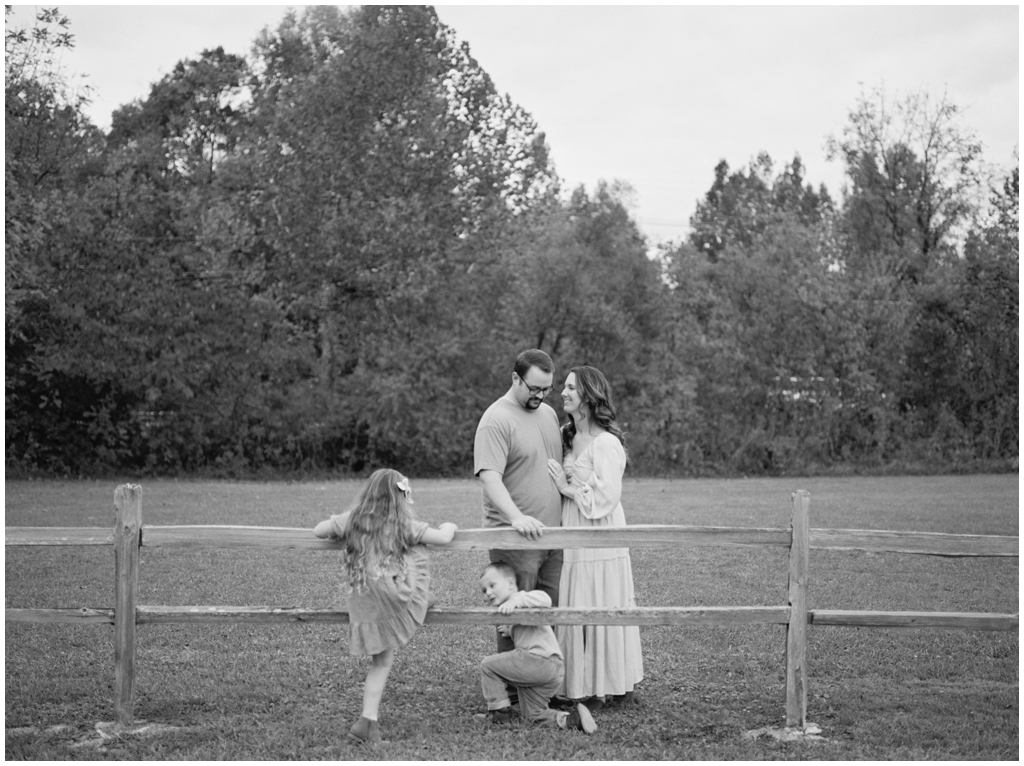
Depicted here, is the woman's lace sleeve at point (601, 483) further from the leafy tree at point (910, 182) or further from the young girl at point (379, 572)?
the leafy tree at point (910, 182)

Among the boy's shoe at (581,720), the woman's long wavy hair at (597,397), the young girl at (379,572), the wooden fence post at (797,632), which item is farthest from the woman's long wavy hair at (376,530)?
the wooden fence post at (797,632)

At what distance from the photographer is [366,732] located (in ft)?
19.0

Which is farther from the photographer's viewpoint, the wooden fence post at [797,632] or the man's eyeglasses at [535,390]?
the man's eyeglasses at [535,390]

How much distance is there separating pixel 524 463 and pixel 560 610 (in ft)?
2.96

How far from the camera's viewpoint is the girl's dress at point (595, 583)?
20.8ft

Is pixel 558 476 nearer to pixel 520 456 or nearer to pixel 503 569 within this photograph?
pixel 520 456

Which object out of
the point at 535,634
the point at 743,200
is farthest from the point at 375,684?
the point at 743,200

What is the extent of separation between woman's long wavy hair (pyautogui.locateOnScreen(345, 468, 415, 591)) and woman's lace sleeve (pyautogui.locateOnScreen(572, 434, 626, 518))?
1.17 m

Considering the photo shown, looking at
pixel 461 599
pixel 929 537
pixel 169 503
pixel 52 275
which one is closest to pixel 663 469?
pixel 169 503

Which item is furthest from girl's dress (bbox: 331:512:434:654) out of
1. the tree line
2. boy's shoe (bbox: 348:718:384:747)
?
the tree line

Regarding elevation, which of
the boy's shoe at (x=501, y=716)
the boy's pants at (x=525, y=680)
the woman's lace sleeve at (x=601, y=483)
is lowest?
the boy's shoe at (x=501, y=716)

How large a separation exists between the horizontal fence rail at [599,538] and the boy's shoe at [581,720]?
98cm

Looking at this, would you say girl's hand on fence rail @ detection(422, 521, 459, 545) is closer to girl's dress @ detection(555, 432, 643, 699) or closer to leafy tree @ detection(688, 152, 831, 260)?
girl's dress @ detection(555, 432, 643, 699)

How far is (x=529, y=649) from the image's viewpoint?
6.09m
